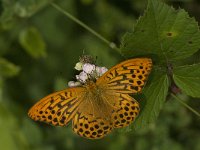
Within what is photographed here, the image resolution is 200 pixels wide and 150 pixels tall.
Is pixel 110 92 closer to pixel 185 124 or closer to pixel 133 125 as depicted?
pixel 133 125

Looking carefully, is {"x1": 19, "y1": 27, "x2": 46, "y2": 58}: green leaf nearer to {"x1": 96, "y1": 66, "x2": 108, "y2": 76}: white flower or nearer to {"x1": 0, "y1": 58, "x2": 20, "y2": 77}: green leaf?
{"x1": 0, "y1": 58, "x2": 20, "y2": 77}: green leaf

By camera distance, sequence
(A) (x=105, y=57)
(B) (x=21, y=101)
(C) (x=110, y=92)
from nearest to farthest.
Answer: (C) (x=110, y=92), (A) (x=105, y=57), (B) (x=21, y=101)

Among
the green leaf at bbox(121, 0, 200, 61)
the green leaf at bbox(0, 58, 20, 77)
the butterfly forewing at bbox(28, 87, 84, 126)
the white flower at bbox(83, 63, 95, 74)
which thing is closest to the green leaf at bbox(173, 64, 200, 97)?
the green leaf at bbox(121, 0, 200, 61)

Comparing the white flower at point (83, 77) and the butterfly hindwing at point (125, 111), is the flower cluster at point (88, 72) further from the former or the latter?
the butterfly hindwing at point (125, 111)

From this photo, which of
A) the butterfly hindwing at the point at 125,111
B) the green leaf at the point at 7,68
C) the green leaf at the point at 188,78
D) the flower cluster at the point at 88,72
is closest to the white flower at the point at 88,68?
the flower cluster at the point at 88,72

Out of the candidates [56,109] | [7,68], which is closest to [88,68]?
[56,109]

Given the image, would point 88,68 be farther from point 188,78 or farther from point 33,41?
point 33,41

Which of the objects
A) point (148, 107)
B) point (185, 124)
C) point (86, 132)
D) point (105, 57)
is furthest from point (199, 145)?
point (86, 132)
